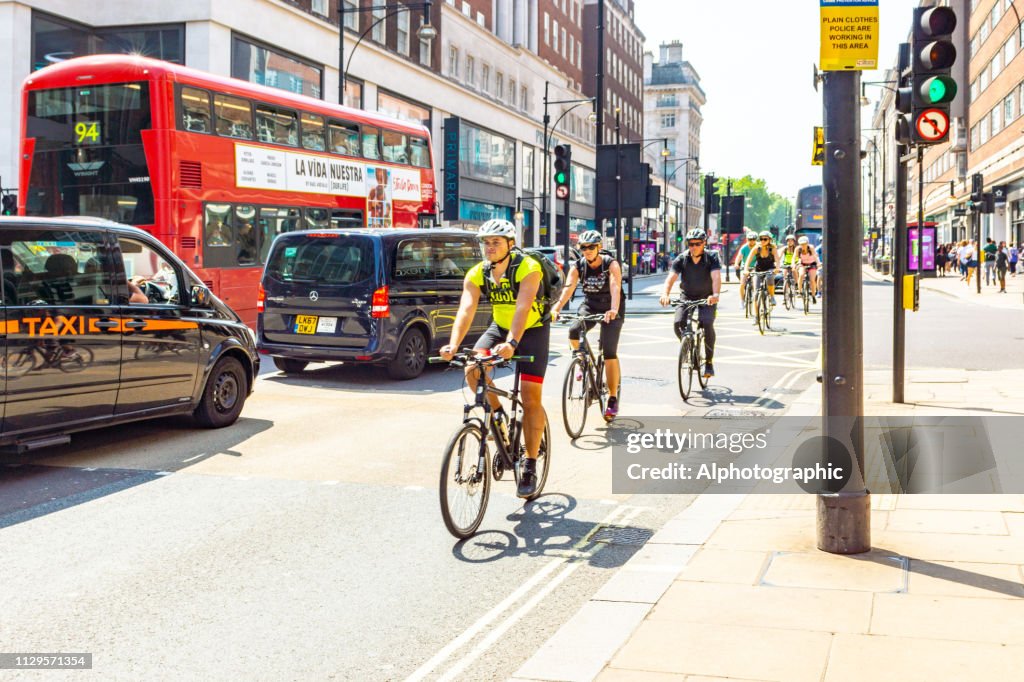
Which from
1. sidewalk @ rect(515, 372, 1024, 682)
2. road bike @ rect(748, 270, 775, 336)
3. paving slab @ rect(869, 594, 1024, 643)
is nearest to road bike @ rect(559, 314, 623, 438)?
sidewalk @ rect(515, 372, 1024, 682)

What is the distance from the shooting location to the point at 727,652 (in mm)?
3762

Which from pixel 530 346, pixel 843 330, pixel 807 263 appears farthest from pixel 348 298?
pixel 807 263

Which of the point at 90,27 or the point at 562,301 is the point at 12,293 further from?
the point at 90,27

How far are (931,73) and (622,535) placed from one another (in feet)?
15.4

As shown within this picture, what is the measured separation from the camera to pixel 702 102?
138 meters

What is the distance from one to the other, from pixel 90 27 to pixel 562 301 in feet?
73.3

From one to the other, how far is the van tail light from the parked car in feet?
0.04

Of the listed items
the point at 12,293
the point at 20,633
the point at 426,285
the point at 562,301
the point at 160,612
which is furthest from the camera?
the point at 426,285


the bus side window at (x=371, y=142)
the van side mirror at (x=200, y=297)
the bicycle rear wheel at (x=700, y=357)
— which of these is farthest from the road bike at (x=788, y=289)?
the van side mirror at (x=200, y=297)

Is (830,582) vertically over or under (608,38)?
under

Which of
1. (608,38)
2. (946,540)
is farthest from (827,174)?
(608,38)

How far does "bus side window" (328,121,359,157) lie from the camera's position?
1912 cm

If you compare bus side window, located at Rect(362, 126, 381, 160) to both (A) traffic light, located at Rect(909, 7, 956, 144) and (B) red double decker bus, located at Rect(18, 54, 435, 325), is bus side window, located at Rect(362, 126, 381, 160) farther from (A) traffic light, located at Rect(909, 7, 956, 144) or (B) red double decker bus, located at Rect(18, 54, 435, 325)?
(A) traffic light, located at Rect(909, 7, 956, 144)

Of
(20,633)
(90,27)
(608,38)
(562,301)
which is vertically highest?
(608,38)
